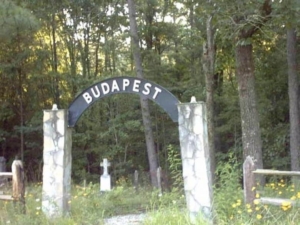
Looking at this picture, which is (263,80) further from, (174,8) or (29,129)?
(29,129)

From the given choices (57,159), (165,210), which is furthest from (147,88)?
(165,210)

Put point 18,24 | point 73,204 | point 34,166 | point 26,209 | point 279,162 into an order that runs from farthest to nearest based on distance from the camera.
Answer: point 34,166, point 279,162, point 18,24, point 73,204, point 26,209

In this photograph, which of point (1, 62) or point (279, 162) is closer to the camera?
point (279, 162)

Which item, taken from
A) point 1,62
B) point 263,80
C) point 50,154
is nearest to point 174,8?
point 263,80

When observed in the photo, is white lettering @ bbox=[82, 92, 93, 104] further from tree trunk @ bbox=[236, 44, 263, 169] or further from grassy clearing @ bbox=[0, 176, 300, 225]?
tree trunk @ bbox=[236, 44, 263, 169]

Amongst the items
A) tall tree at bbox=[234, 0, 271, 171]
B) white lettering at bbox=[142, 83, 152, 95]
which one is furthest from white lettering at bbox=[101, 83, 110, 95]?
tall tree at bbox=[234, 0, 271, 171]

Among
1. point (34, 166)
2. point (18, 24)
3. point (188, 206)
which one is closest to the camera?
point (188, 206)

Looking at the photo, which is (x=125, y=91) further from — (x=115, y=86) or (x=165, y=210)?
Answer: (x=165, y=210)

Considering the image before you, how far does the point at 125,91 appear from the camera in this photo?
27.8 ft

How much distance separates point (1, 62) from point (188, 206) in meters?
13.4

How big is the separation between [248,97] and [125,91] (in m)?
3.35

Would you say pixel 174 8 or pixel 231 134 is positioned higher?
pixel 174 8

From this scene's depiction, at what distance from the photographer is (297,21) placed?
9164 mm

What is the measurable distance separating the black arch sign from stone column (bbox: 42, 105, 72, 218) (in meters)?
0.23
